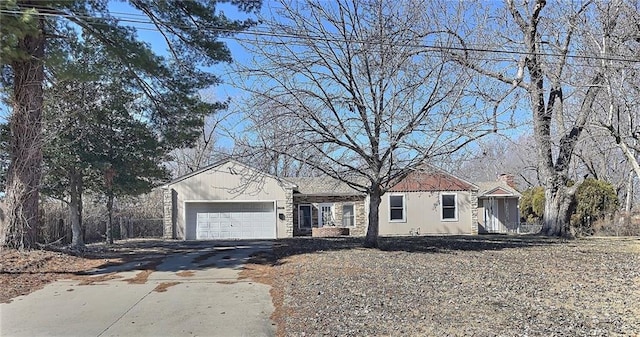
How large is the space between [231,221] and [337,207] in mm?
5977

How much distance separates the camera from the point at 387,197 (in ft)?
95.0

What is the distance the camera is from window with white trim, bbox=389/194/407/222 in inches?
1137

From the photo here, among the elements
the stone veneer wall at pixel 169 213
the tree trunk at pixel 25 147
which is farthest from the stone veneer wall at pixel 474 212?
the tree trunk at pixel 25 147

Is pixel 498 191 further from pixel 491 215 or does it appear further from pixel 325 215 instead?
pixel 325 215

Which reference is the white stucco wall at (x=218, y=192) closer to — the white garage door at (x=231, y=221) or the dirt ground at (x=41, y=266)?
the white garage door at (x=231, y=221)

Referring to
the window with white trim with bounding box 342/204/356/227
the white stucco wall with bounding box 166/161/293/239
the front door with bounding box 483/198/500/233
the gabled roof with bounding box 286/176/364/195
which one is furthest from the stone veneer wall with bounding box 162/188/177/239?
the front door with bounding box 483/198/500/233

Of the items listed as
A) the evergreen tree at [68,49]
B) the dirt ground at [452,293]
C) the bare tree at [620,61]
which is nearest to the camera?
Answer: the dirt ground at [452,293]

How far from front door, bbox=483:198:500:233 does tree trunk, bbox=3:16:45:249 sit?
2657 centimetres

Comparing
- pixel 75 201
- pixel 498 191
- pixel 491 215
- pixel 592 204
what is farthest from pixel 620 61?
pixel 75 201

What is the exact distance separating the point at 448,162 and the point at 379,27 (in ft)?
13.0

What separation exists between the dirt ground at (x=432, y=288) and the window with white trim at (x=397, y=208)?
1446 cm

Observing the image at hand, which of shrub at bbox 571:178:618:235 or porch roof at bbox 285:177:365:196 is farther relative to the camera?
porch roof at bbox 285:177:365:196

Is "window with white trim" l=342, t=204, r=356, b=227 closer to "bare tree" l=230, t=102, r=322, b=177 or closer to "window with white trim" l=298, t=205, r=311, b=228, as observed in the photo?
"window with white trim" l=298, t=205, r=311, b=228

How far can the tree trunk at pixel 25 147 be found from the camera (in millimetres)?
12008
